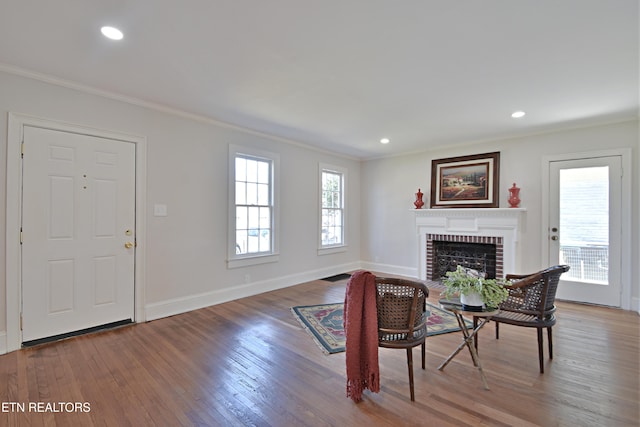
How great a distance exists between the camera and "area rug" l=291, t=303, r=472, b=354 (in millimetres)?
3025

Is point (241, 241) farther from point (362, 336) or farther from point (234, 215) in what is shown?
point (362, 336)

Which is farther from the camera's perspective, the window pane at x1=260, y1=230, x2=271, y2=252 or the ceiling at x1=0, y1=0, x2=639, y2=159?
the window pane at x1=260, y1=230, x2=271, y2=252

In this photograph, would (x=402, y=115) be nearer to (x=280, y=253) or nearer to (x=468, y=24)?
(x=468, y=24)

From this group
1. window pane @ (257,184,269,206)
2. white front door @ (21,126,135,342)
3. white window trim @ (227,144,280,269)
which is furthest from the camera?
window pane @ (257,184,269,206)

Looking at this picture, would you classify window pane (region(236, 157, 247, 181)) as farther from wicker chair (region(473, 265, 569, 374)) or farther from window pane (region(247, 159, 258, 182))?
wicker chair (region(473, 265, 569, 374))

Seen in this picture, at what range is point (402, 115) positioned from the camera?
Result: 13.1ft

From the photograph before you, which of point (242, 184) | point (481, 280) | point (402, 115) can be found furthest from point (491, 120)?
point (242, 184)

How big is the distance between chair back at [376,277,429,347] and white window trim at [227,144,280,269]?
291 centimetres

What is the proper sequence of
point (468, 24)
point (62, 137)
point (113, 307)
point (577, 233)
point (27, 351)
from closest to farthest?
point (468, 24), point (27, 351), point (62, 137), point (113, 307), point (577, 233)

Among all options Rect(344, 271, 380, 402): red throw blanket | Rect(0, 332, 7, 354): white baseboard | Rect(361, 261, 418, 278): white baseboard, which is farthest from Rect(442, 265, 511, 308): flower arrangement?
Rect(361, 261, 418, 278): white baseboard

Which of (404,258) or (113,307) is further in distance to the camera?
(404,258)

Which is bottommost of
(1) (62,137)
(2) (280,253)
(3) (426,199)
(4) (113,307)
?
(4) (113,307)

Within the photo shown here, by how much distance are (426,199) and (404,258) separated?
124cm

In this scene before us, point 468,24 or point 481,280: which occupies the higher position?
point 468,24
